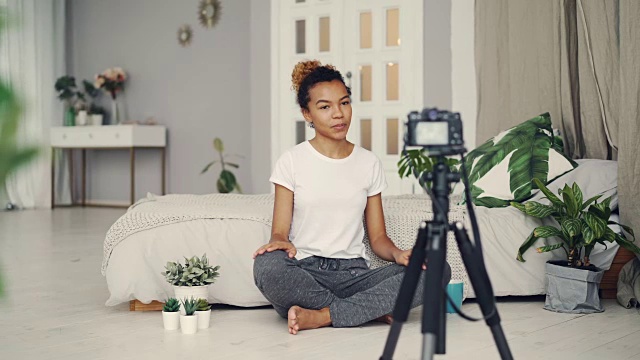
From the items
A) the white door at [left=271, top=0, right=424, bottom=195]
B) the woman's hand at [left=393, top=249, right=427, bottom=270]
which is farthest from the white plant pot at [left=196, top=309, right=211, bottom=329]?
the white door at [left=271, top=0, right=424, bottom=195]

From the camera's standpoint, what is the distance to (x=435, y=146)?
53.5 inches

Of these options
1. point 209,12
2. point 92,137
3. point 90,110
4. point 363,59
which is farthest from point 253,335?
point 90,110

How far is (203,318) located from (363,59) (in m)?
3.68

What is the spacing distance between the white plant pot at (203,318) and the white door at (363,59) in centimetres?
319

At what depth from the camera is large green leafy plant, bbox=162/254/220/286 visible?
2521mm

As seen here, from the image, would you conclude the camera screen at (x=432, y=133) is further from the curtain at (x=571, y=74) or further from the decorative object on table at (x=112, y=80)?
the decorative object on table at (x=112, y=80)

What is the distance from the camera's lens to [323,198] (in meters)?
2.48

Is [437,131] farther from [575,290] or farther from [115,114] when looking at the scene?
[115,114]

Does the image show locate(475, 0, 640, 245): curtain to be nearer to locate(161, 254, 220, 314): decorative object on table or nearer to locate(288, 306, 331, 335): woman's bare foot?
locate(288, 306, 331, 335): woman's bare foot

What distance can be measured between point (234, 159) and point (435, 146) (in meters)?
5.97


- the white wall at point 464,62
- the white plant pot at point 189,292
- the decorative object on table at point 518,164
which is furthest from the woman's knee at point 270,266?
the white wall at point 464,62

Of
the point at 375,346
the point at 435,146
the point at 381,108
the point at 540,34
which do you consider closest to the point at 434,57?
the point at 381,108

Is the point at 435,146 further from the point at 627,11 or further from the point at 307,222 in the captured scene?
the point at 627,11

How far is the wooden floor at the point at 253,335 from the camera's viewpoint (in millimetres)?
2150
